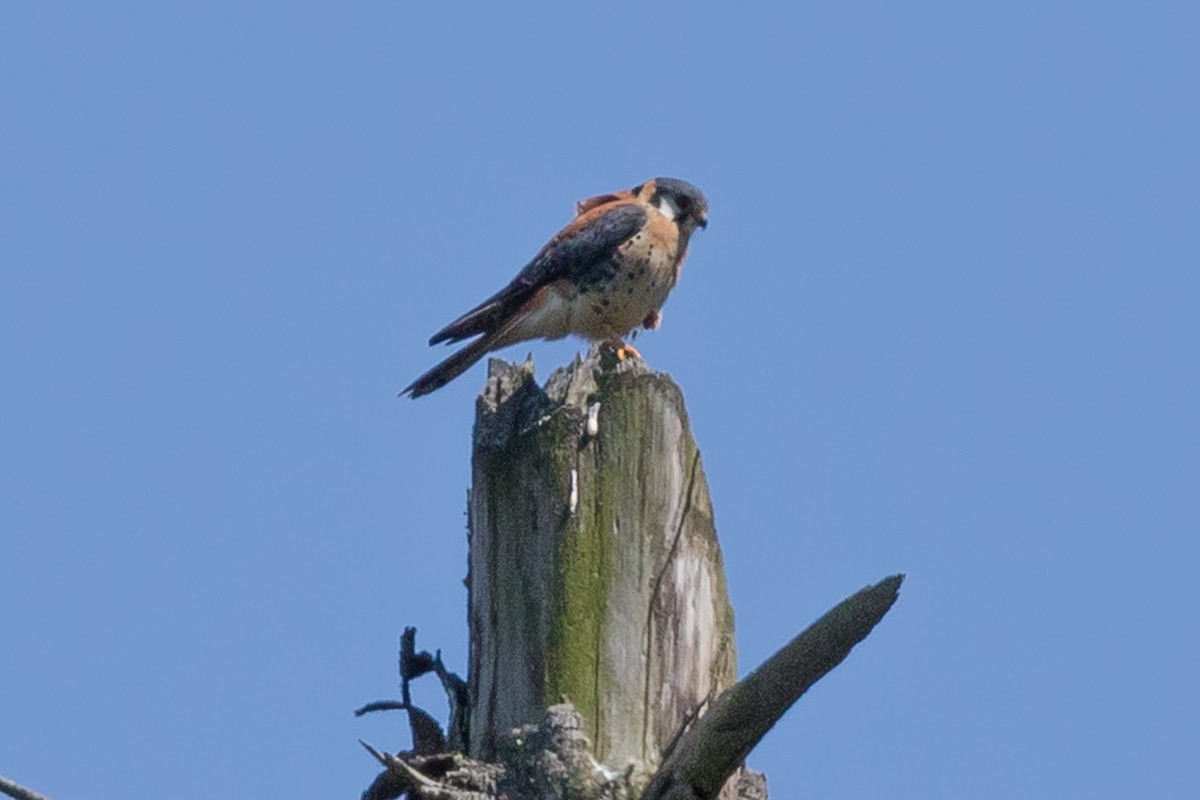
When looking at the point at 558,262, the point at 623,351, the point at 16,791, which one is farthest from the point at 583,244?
the point at 16,791

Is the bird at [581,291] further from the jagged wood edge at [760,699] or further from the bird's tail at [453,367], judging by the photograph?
the jagged wood edge at [760,699]

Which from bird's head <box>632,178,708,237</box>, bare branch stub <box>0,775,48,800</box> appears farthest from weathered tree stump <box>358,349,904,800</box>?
bird's head <box>632,178,708,237</box>

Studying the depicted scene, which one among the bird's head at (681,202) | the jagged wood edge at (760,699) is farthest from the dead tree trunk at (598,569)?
the bird's head at (681,202)

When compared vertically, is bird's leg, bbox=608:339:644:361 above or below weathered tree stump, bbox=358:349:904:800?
above

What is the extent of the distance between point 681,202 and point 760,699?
16.3 ft

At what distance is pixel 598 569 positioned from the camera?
11.4ft

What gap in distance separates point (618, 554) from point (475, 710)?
443 mm

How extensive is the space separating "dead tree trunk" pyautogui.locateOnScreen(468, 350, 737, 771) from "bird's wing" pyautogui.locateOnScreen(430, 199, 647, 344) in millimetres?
3233

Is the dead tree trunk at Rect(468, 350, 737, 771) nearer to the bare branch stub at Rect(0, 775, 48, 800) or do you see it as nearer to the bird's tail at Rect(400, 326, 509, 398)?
the bare branch stub at Rect(0, 775, 48, 800)

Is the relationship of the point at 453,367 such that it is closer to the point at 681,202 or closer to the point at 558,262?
the point at 558,262

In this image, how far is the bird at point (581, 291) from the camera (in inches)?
275

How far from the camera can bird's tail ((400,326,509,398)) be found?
Answer: 6.82m

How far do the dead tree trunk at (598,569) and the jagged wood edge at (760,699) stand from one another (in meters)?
0.22

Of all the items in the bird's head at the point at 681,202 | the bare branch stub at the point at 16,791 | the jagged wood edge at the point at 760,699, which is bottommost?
the bare branch stub at the point at 16,791
